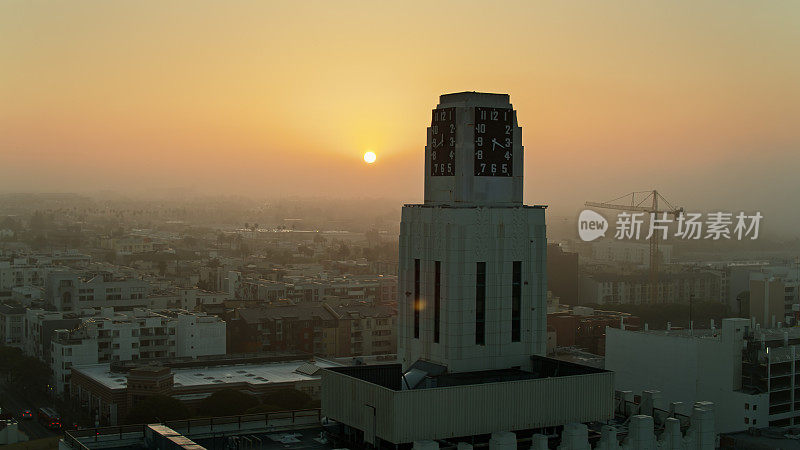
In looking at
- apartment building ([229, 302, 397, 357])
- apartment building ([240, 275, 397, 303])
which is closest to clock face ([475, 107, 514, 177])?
apartment building ([229, 302, 397, 357])

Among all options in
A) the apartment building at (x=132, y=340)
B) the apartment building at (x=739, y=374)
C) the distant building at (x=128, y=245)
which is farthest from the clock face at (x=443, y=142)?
the distant building at (x=128, y=245)

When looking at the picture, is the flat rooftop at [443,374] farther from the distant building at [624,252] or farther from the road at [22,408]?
the distant building at [624,252]

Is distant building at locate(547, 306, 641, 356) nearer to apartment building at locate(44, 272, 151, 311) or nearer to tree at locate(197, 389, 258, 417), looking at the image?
tree at locate(197, 389, 258, 417)

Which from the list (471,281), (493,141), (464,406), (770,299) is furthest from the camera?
(770,299)

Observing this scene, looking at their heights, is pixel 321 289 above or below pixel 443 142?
below

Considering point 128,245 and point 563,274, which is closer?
point 563,274

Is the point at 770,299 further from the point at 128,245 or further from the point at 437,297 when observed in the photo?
the point at 128,245

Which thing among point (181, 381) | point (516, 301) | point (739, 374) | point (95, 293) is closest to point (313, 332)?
point (181, 381)
